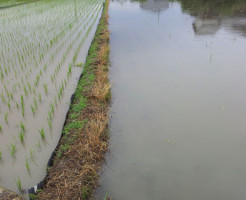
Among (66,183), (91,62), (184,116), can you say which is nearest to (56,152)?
(66,183)

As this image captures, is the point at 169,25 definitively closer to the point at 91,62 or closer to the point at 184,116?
the point at 91,62

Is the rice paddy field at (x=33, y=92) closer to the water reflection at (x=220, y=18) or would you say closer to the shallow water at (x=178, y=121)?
the shallow water at (x=178, y=121)

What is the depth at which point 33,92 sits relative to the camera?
3.50 m

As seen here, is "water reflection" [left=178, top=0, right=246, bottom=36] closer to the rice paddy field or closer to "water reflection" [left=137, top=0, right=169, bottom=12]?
"water reflection" [left=137, top=0, right=169, bottom=12]

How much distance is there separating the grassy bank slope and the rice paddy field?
0.49ft

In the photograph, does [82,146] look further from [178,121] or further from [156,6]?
[156,6]

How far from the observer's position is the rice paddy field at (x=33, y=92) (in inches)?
88.2

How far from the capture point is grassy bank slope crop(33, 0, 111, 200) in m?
1.91

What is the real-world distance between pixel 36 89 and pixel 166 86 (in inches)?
88.9

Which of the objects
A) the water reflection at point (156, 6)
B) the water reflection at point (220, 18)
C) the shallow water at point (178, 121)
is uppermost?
the water reflection at point (156, 6)

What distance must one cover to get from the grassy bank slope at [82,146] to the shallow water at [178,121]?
0.14m

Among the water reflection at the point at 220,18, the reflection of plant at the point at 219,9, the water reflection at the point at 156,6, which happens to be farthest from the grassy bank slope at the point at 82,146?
the water reflection at the point at 156,6

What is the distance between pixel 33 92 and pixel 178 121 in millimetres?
2395

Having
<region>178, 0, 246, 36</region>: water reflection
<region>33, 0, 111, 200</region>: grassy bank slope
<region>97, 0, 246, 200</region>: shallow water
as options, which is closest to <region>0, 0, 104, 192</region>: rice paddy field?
<region>33, 0, 111, 200</region>: grassy bank slope
